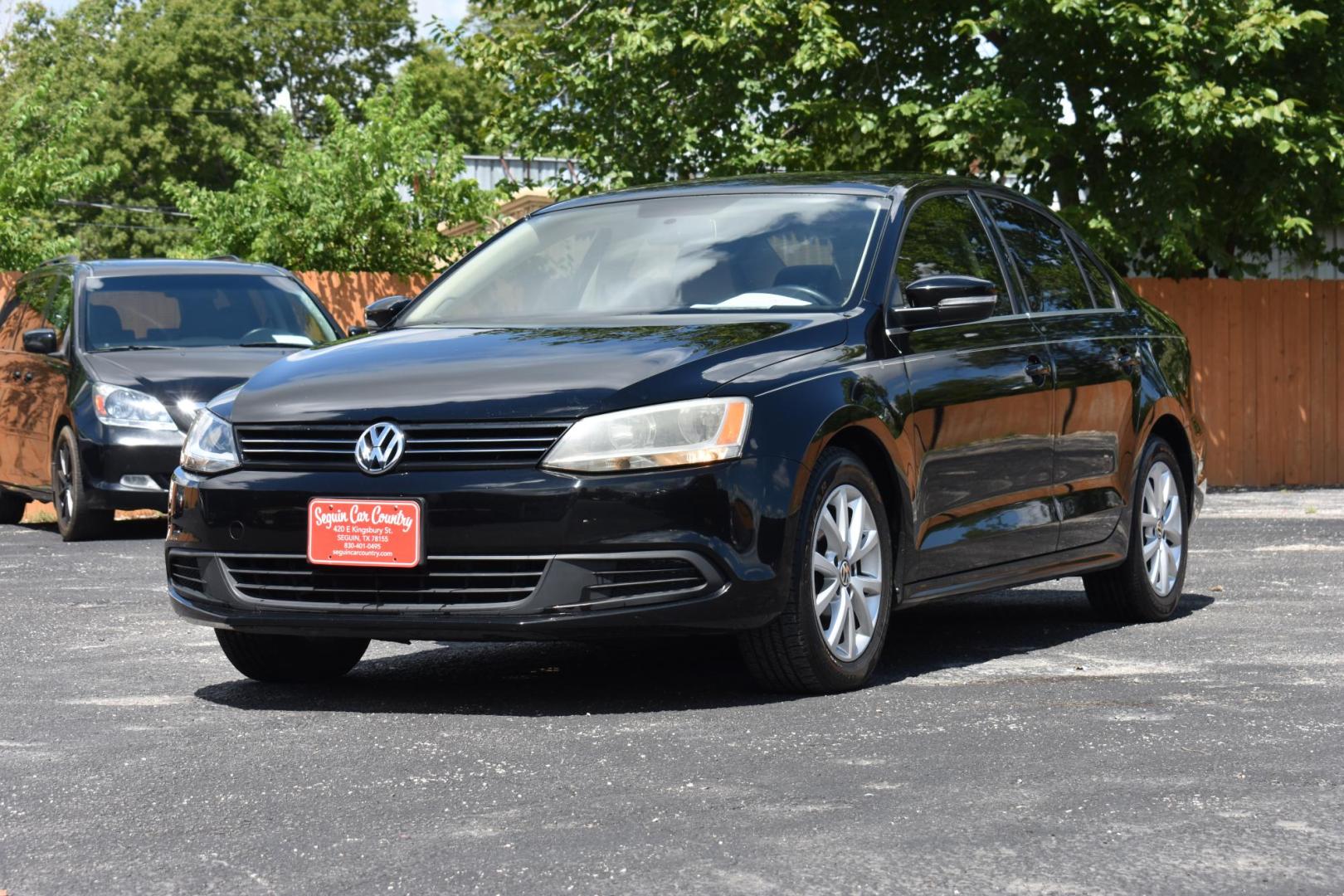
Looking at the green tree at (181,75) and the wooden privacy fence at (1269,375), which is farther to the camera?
the green tree at (181,75)

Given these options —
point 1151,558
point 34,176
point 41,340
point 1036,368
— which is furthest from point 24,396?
point 34,176

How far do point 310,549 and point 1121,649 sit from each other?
10.1 ft

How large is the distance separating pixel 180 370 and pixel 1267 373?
11.3m

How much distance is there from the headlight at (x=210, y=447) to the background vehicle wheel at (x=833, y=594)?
1.64 m

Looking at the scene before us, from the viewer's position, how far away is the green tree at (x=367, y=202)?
23.0 m

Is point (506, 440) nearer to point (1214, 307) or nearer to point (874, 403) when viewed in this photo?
point (874, 403)

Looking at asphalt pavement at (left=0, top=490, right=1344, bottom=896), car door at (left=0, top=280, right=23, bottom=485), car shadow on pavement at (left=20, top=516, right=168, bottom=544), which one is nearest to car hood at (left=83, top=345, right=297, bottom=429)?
car shadow on pavement at (left=20, top=516, right=168, bottom=544)

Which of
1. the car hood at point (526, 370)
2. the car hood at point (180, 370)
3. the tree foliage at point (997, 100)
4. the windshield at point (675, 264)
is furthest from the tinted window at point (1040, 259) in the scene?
Answer: the tree foliage at point (997, 100)

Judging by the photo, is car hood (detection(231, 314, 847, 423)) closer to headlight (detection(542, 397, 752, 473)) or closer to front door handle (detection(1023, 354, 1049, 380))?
headlight (detection(542, 397, 752, 473))

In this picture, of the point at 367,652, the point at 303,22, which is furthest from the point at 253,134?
the point at 367,652

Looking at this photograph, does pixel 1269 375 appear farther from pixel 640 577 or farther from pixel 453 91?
pixel 453 91

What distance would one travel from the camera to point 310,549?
6.25 meters

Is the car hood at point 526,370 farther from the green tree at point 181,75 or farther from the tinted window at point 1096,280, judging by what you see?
the green tree at point 181,75

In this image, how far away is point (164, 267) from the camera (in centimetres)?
1434
